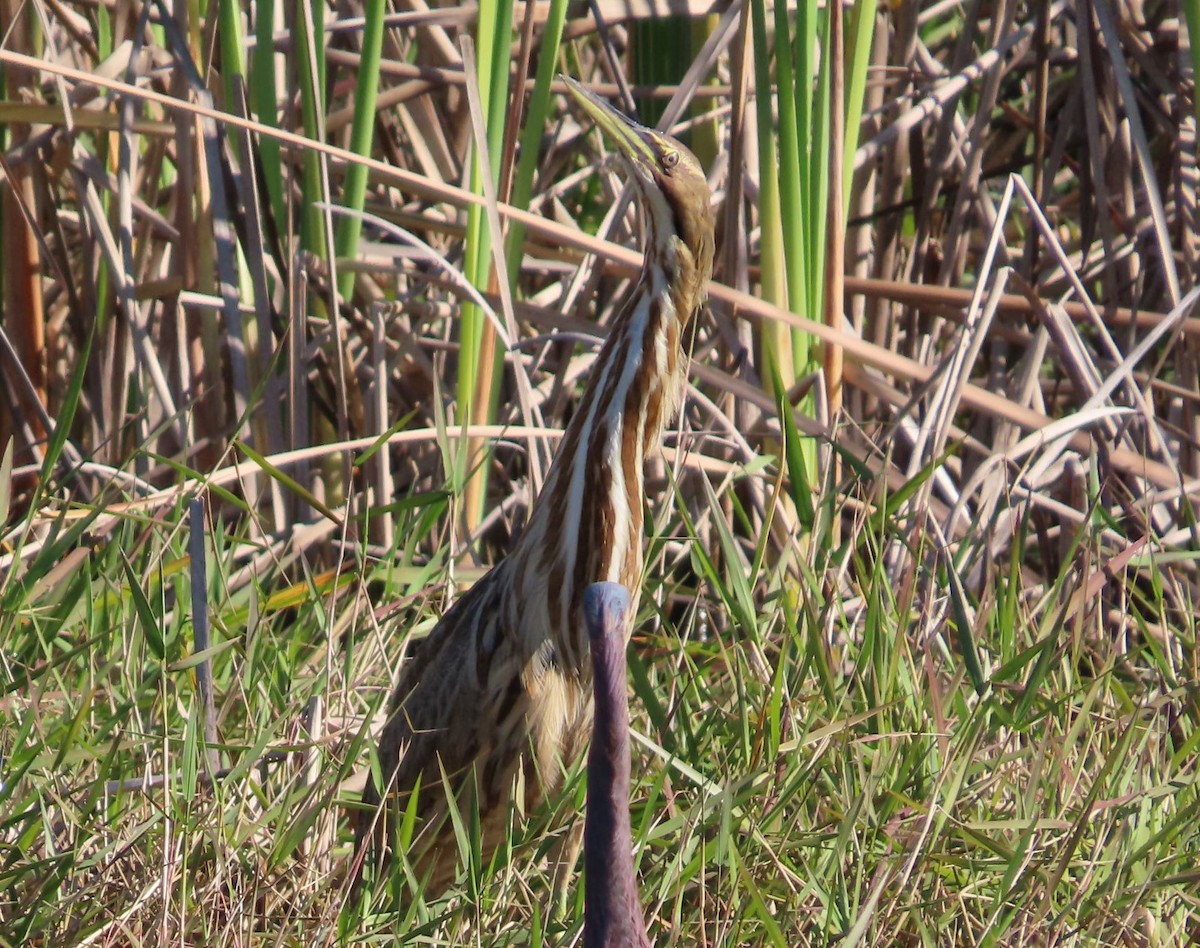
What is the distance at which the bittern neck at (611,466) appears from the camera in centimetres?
194

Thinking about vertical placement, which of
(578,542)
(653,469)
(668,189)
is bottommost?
(653,469)

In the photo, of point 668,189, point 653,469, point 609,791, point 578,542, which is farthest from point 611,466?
point 653,469

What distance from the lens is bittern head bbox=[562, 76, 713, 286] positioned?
1.91m

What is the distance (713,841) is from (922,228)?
173 centimetres

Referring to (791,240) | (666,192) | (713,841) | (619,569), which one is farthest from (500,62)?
(713,841)

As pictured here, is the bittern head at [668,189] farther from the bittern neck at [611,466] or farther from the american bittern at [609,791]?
the american bittern at [609,791]

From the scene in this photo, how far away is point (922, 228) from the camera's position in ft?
10.2

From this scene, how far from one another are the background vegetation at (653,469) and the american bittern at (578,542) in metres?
0.10

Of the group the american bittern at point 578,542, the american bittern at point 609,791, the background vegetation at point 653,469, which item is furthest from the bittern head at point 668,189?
the american bittern at point 609,791

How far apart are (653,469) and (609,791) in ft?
5.50

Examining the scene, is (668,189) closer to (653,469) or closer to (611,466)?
(611,466)

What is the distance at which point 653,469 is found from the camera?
9.57 feet

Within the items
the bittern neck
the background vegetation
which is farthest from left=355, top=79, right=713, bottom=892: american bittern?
the background vegetation

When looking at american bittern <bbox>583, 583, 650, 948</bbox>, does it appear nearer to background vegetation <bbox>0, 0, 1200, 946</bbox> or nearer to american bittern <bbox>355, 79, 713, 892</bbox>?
background vegetation <bbox>0, 0, 1200, 946</bbox>
